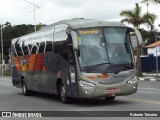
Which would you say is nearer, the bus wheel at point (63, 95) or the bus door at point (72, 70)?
the bus door at point (72, 70)

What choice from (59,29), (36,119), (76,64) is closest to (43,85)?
(59,29)

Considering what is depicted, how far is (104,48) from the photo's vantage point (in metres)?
15.1

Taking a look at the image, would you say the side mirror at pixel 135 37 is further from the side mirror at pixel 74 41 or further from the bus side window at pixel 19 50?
the bus side window at pixel 19 50

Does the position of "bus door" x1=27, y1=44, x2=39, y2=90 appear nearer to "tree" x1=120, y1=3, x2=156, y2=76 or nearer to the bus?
the bus

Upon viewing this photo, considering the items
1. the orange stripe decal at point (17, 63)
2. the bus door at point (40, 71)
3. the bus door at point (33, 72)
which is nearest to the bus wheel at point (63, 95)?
the bus door at point (40, 71)

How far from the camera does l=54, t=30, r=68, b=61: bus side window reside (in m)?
15.9

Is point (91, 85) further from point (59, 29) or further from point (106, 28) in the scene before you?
point (59, 29)

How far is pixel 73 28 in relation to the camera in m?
15.4

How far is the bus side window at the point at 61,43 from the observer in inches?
628

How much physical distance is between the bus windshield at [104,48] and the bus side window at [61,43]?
2.92ft

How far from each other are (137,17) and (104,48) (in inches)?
1088

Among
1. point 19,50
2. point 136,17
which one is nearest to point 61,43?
point 19,50

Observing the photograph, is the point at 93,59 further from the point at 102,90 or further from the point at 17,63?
the point at 17,63

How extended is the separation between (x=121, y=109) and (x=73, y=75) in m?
2.39
